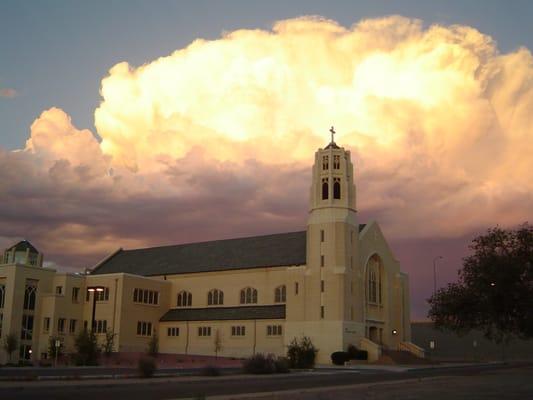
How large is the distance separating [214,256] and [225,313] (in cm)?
955

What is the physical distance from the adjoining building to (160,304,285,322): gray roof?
139mm

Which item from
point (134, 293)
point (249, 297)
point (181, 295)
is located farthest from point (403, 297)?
point (134, 293)

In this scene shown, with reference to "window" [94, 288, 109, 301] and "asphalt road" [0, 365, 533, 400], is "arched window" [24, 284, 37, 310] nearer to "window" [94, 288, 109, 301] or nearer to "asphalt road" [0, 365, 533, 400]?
"window" [94, 288, 109, 301]

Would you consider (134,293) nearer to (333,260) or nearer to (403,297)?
(333,260)

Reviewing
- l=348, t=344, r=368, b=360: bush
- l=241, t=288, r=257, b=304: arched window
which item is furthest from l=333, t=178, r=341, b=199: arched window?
l=348, t=344, r=368, b=360: bush

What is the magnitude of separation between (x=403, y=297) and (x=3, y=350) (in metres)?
45.7

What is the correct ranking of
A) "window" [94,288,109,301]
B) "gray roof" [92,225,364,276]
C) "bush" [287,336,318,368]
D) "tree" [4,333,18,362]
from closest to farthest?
1. "bush" [287,336,318,368]
2. "tree" [4,333,18,362]
3. "window" [94,288,109,301]
4. "gray roof" [92,225,364,276]

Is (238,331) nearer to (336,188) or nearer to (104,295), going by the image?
(104,295)

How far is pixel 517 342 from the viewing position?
4368 inches

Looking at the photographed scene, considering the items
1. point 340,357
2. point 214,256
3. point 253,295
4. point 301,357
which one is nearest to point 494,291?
point 301,357

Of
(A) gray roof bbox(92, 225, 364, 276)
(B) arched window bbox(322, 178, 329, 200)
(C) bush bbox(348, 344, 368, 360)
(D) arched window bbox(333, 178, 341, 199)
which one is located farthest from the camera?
(A) gray roof bbox(92, 225, 364, 276)

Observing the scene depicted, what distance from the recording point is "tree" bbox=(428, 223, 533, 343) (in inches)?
1722

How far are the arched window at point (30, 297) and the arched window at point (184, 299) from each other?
56.5 ft

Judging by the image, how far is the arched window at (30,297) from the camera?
70188 millimetres
